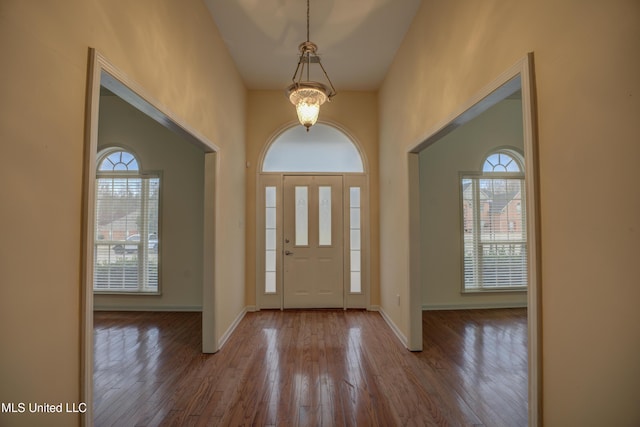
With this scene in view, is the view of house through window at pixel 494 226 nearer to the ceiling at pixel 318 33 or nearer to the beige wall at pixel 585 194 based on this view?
A: the ceiling at pixel 318 33

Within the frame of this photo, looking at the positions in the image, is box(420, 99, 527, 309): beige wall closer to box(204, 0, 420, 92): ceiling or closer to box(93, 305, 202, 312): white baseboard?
box(204, 0, 420, 92): ceiling

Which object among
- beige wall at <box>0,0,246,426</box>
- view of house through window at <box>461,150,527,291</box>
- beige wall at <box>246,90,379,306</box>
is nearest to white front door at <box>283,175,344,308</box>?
beige wall at <box>246,90,379,306</box>

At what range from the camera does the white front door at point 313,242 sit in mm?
4500

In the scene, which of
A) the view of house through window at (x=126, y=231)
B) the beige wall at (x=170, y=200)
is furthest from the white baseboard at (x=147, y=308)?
the view of house through window at (x=126, y=231)

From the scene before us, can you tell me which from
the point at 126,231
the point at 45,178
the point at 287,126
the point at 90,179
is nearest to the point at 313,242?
the point at 287,126

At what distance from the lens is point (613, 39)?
1043 mm

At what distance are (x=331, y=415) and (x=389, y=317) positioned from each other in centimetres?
201

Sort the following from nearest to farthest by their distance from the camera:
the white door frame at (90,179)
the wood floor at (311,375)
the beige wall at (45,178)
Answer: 1. the beige wall at (45,178)
2. the white door frame at (90,179)
3. the wood floor at (311,375)

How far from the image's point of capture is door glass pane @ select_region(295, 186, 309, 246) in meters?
4.55

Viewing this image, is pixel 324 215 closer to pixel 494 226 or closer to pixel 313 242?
pixel 313 242

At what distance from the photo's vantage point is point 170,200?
4.49 metres

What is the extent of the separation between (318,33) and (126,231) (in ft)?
12.8

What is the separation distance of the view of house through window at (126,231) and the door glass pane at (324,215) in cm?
247

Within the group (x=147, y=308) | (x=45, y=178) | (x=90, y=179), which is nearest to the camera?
(x=45, y=178)
